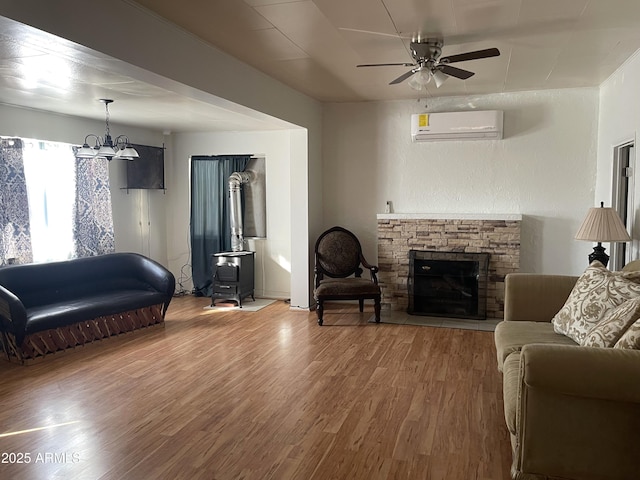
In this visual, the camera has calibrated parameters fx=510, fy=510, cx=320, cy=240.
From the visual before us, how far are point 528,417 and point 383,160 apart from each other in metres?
4.32

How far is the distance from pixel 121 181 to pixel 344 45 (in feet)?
12.9

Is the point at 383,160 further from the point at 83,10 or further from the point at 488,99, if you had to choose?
the point at 83,10

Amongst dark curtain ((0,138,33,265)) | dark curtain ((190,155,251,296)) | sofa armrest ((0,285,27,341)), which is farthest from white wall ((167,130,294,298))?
sofa armrest ((0,285,27,341))

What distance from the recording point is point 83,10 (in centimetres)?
266

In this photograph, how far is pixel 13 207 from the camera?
5164mm

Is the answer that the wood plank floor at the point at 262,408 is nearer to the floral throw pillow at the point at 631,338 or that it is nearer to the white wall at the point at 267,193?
the floral throw pillow at the point at 631,338

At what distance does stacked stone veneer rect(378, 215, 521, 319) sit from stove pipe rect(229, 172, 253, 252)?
196 cm

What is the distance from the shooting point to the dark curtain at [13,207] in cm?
505

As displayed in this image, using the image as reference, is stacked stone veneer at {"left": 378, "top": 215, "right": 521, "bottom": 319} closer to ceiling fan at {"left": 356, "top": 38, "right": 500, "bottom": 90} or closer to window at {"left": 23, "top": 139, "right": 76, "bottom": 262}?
ceiling fan at {"left": 356, "top": 38, "right": 500, "bottom": 90}

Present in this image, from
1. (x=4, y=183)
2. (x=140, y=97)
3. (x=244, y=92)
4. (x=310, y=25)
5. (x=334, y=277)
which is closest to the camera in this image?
(x=310, y=25)

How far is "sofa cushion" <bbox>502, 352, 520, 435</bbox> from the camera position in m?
2.37

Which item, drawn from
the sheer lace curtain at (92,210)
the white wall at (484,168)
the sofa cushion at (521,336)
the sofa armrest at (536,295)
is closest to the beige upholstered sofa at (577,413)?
the sofa cushion at (521,336)

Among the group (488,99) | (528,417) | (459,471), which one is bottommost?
(459,471)

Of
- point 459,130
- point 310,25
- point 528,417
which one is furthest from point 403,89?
point 528,417
